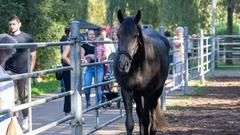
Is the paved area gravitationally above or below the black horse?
below

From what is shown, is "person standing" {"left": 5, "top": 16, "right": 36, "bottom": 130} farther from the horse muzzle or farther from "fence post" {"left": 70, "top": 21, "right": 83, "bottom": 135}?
the horse muzzle

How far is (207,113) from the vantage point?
13.1m

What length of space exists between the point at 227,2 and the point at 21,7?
→ 13619 millimetres

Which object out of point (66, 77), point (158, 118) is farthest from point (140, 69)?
point (66, 77)

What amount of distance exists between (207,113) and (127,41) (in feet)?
19.4

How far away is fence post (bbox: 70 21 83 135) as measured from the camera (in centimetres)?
778

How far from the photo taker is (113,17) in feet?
123

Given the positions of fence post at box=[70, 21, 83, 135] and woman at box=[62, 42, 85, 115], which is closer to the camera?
fence post at box=[70, 21, 83, 135]

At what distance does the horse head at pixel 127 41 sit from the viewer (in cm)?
743

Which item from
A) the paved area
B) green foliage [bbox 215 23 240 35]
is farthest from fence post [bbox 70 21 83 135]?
green foliage [bbox 215 23 240 35]

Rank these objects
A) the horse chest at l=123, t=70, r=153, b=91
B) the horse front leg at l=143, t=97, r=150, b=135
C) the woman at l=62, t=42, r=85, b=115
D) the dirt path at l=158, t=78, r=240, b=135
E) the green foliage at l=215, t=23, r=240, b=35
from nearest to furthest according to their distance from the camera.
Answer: the horse chest at l=123, t=70, r=153, b=91 < the horse front leg at l=143, t=97, r=150, b=135 < the dirt path at l=158, t=78, r=240, b=135 < the woman at l=62, t=42, r=85, b=115 < the green foliage at l=215, t=23, r=240, b=35

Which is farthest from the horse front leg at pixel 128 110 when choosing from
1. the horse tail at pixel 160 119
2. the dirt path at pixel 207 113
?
the dirt path at pixel 207 113

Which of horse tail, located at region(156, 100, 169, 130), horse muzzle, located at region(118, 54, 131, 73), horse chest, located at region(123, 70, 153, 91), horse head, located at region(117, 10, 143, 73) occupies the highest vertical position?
horse head, located at region(117, 10, 143, 73)

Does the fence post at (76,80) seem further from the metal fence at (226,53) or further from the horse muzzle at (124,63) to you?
the metal fence at (226,53)
